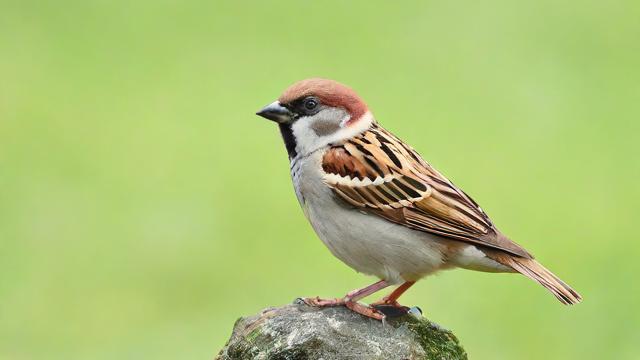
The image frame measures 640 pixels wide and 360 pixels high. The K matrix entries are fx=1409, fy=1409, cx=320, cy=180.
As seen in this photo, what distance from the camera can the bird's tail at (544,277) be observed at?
17.7 ft

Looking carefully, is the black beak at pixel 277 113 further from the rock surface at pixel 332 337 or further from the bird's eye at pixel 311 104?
the rock surface at pixel 332 337

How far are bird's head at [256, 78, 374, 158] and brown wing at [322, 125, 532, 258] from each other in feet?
0.21

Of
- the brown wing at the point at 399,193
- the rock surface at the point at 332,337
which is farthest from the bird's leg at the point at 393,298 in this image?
the brown wing at the point at 399,193

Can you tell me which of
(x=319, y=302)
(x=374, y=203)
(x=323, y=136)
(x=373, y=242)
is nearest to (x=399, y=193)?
(x=374, y=203)

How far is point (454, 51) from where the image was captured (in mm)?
13906

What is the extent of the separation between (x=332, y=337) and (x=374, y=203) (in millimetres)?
746

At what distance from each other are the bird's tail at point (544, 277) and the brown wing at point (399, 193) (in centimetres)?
6

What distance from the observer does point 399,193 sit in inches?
224

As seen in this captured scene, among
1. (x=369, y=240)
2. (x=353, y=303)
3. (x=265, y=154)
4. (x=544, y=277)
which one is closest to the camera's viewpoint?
(x=353, y=303)

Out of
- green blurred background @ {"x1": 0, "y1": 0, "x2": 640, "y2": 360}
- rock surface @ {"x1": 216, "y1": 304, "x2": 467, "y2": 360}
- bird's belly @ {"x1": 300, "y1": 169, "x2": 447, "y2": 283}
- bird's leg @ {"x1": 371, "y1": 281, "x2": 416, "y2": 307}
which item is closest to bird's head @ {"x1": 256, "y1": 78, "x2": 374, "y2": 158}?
bird's belly @ {"x1": 300, "y1": 169, "x2": 447, "y2": 283}

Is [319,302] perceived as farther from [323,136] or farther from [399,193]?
[323,136]

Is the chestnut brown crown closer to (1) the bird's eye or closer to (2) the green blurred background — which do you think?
(1) the bird's eye

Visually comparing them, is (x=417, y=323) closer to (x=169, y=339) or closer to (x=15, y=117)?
(x=169, y=339)

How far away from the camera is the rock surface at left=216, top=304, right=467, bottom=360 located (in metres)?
5.07
